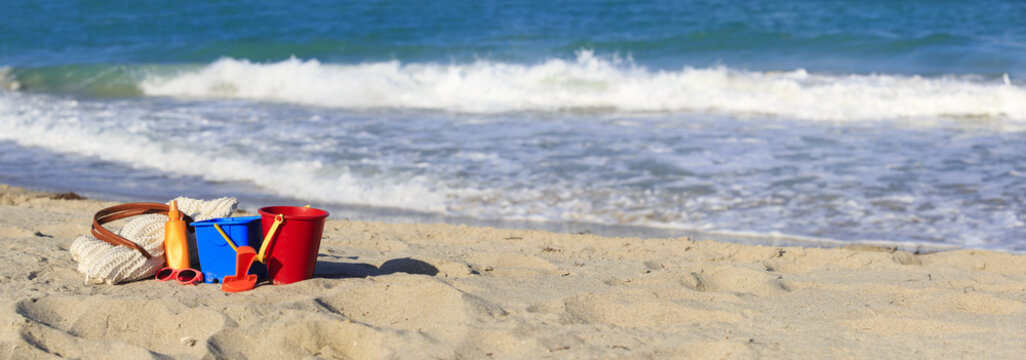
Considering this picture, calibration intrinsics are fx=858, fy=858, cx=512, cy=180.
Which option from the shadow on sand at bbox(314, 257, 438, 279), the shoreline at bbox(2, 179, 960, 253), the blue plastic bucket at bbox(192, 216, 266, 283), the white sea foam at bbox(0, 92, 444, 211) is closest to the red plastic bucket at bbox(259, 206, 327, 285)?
the blue plastic bucket at bbox(192, 216, 266, 283)

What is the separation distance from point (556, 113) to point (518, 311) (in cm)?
842

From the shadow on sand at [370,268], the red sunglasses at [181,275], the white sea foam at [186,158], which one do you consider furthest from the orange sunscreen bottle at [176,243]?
the white sea foam at [186,158]

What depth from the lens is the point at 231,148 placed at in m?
8.51

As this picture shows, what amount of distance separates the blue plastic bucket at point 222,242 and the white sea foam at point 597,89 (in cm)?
840

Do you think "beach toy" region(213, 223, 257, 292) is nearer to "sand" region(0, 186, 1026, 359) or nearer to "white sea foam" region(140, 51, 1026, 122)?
"sand" region(0, 186, 1026, 359)

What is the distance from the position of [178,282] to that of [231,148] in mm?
5221

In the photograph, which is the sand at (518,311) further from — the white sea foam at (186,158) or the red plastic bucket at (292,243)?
the white sea foam at (186,158)

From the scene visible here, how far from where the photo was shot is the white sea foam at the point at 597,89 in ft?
37.7

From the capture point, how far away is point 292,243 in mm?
3514

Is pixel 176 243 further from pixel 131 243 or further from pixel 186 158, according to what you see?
pixel 186 158

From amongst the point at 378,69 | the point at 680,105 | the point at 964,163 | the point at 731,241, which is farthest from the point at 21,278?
the point at 378,69

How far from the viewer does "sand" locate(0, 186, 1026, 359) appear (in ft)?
9.77

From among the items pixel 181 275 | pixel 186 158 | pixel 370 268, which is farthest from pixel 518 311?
pixel 186 158

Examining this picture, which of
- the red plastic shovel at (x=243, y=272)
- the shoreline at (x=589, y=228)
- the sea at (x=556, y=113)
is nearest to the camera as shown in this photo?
the red plastic shovel at (x=243, y=272)
